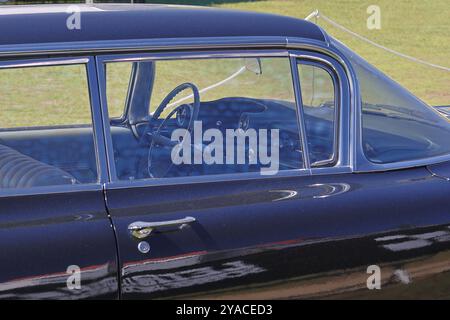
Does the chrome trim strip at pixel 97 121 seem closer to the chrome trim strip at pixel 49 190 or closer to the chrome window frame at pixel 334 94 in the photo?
the chrome trim strip at pixel 49 190

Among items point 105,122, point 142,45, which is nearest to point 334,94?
point 142,45

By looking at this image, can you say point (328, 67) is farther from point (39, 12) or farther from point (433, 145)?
point (39, 12)

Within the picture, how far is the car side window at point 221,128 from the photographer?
312cm

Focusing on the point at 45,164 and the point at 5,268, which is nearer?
the point at 5,268

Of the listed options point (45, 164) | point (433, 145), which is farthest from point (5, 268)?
point (433, 145)

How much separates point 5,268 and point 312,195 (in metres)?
1.12

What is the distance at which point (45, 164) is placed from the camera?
120 inches

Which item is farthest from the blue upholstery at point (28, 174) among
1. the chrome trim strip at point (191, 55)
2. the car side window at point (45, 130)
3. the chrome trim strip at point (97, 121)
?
the chrome trim strip at point (191, 55)

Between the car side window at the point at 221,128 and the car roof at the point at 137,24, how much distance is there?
11cm

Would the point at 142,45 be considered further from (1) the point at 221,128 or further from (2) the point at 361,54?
(2) the point at 361,54

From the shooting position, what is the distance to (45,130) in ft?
11.4

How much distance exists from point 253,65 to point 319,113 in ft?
1.07

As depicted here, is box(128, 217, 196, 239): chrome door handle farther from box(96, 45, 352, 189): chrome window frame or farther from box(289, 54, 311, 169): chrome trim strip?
box(289, 54, 311, 169): chrome trim strip

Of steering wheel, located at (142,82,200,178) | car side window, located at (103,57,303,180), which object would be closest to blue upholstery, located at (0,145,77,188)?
car side window, located at (103,57,303,180)
